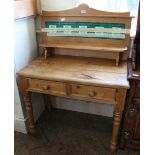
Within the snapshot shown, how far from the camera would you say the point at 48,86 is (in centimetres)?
137

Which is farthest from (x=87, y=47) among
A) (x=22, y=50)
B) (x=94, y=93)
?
(x=22, y=50)

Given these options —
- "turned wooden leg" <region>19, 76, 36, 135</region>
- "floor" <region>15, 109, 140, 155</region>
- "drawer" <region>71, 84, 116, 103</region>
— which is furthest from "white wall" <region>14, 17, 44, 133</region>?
"drawer" <region>71, 84, 116, 103</region>

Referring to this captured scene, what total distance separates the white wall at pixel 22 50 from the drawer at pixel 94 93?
22.2 inches

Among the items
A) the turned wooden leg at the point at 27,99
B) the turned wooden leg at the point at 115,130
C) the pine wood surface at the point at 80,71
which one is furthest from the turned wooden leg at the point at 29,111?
the turned wooden leg at the point at 115,130

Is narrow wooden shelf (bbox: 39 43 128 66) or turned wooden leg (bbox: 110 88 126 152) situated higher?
narrow wooden shelf (bbox: 39 43 128 66)

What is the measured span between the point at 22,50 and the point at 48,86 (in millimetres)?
442

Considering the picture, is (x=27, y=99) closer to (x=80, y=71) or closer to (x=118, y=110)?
(x=80, y=71)

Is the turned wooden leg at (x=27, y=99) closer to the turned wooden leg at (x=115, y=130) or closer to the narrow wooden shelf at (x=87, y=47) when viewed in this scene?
the narrow wooden shelf at (x=87, y=47)

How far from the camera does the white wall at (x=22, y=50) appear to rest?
4.81ft

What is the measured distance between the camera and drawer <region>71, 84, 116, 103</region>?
4.12 ft

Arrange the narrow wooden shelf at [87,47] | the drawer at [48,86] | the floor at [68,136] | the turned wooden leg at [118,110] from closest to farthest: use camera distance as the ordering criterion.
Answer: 1. the turned wooden leg at [118,110]
2. the drawer at [48,86]
3. the narrow wooden shelf at [87,47]
4. the floor at [68,136]

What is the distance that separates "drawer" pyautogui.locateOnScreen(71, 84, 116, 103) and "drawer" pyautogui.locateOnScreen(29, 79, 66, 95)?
95mm

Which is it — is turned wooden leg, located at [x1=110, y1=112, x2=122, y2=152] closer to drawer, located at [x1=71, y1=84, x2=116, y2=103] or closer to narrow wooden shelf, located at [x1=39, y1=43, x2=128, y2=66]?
drawer, located at [x1=71, y1=84, x2=116, y2=103]
